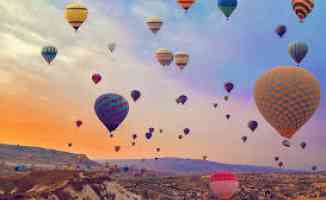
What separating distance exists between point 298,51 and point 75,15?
32060 mm

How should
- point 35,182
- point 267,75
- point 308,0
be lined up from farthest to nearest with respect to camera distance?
point 35,182 < point 308,0 < point 267,75

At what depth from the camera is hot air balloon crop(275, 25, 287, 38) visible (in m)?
99.8

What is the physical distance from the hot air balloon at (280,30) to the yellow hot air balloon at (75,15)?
3105 centimetres

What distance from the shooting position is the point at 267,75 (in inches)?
2822

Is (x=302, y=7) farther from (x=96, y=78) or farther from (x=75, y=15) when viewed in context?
(x=96, y=78)

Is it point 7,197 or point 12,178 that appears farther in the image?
point 12,178

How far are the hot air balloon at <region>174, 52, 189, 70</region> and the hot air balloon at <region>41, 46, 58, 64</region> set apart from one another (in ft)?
69.2

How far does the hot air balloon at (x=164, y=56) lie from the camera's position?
10706 centimetres

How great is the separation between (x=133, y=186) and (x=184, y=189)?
14.1 meters

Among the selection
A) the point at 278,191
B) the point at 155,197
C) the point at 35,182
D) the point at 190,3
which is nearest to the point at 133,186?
the point at 155,197

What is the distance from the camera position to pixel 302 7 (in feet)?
251

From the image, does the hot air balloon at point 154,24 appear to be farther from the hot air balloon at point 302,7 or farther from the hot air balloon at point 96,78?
the hot air balloon at point 302,7

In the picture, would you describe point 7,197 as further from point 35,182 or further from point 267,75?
point 267,75

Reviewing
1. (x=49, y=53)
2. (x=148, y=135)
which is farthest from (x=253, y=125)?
(x=49, y=53)
